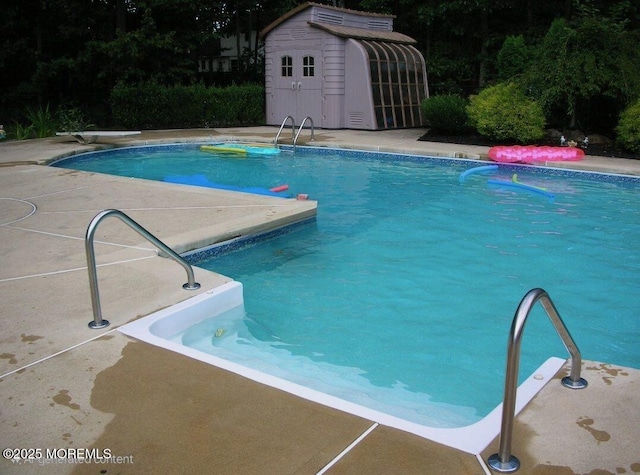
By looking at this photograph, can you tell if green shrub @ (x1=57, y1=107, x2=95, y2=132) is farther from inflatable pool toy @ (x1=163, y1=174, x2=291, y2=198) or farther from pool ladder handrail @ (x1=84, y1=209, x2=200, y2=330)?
pool ladder handrail @ (x1=84, y1=209, x2=200, y2=330)

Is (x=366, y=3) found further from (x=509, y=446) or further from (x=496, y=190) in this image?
(x=509, y=446)

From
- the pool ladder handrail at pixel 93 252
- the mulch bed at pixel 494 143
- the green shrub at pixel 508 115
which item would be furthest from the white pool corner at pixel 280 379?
the mulch bed at pixel 494 143

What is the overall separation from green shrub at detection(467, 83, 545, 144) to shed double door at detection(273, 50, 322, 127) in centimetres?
527

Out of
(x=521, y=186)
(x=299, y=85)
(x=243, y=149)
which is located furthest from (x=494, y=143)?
(x=299, y=85)

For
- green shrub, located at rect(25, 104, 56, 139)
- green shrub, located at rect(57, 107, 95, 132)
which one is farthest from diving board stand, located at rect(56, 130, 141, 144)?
green shrub, located at rect(25, 104, 56, 139)

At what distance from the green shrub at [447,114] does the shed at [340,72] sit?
2.15 metres

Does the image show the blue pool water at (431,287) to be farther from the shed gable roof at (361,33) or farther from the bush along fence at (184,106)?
the bush along fence at (184,106)

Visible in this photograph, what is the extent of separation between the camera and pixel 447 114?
14.2 meters

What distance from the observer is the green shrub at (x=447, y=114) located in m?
14.1

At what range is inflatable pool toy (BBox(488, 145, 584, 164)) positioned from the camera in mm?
11211

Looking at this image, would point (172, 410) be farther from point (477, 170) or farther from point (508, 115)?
point (508, 115)

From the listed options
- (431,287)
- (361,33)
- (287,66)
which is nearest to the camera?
(431,287)

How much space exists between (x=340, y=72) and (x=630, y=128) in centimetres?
770

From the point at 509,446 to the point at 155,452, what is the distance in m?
1.38
